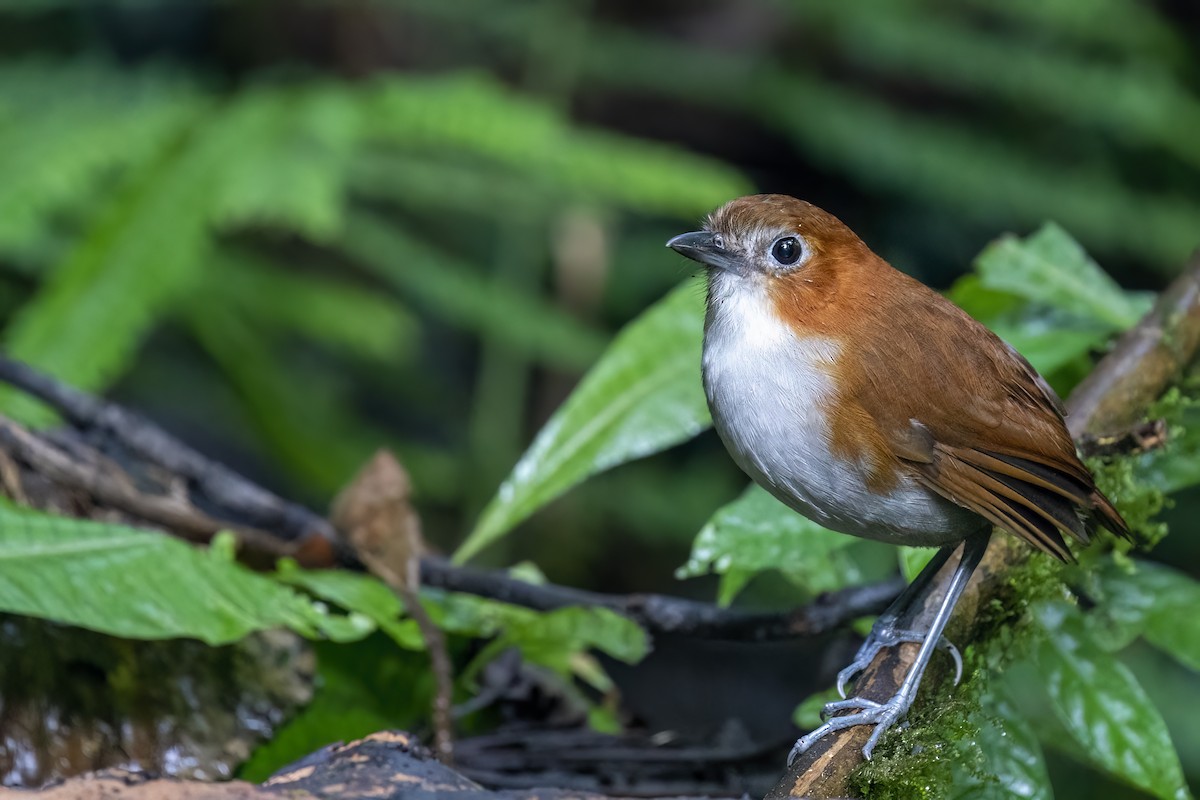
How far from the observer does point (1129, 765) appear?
185cm

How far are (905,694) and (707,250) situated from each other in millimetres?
733

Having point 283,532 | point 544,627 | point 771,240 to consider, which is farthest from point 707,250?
point 283,532

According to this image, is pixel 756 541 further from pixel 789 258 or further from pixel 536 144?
pixel 536 144

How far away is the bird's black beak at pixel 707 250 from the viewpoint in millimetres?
1918

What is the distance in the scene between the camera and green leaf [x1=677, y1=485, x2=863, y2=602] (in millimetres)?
1966

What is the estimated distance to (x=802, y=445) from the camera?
1667 millimetres

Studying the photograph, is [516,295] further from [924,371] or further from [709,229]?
[924,371]

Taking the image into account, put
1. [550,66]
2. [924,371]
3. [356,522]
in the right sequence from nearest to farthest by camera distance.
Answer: [924,371] < [356,522] < [550,66]

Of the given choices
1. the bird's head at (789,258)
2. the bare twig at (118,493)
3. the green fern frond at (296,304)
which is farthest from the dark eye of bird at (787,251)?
the green fern frond at (296,304)

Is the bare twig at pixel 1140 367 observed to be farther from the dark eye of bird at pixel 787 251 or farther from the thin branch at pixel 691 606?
the dark eye of bird at pixel 787 251

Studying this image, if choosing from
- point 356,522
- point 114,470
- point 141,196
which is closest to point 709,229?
point 356,522

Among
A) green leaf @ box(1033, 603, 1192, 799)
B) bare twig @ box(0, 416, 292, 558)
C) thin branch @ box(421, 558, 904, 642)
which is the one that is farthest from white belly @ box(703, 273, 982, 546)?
bare twig @ box(0, 416, 292, 558)

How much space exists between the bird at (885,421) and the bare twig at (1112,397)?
4 cm

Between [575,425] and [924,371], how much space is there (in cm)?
89
